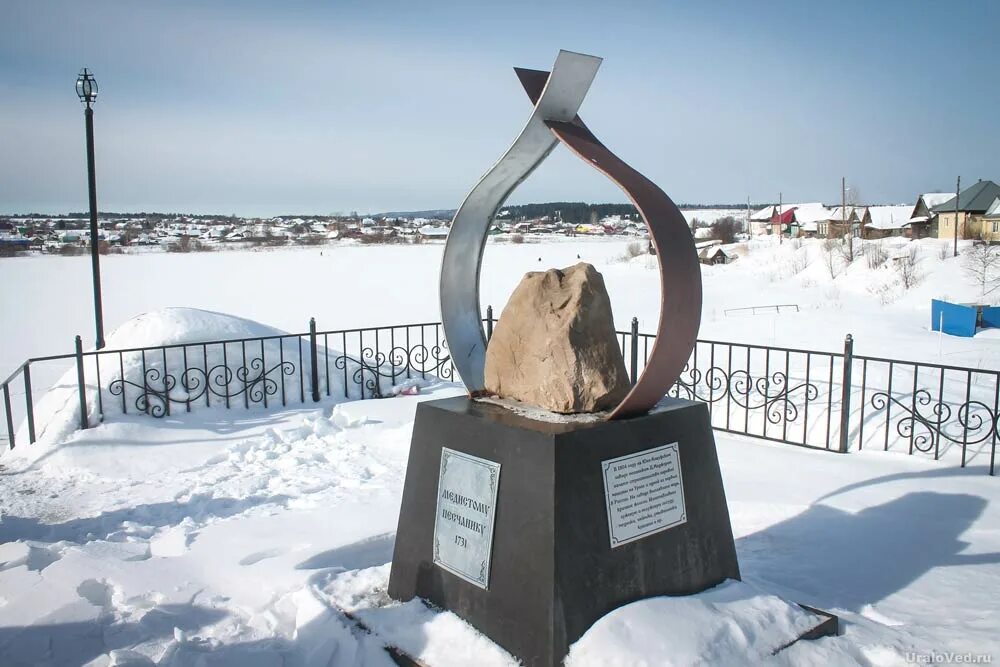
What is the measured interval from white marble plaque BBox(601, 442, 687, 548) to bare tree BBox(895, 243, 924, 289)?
21734 millimetres

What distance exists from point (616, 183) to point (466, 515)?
1.76 metres

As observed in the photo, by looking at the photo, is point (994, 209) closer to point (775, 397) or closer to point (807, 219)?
point (807, 219)

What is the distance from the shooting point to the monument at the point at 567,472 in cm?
300

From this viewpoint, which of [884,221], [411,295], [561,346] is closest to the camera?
[561,346]

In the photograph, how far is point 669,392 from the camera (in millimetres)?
8227

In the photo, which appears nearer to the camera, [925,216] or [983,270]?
[983,270]

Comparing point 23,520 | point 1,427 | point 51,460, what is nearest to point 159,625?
point 23,520

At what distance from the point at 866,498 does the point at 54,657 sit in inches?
201

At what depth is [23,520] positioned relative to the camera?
535 cm

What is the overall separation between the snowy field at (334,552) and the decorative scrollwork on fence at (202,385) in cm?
39

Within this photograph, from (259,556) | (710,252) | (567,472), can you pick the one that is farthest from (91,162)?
(710,252)

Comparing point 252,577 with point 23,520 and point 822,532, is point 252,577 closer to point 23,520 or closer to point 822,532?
point 23,520

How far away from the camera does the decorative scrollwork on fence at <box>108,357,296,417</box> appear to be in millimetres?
7918

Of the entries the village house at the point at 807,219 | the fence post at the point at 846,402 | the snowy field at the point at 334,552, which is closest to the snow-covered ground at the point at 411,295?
the fence post at the point at 846,402
